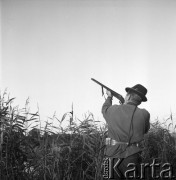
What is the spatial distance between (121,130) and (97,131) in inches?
57.6

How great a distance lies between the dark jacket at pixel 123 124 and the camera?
420cm

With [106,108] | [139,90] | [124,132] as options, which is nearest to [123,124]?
[124,132]

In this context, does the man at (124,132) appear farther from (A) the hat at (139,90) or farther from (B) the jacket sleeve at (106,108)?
(A) the hat at (139,90)

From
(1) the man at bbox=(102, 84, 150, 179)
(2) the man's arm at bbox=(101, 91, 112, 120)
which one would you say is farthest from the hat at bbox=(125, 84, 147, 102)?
(2) the man's arm at bbox=(101, 91, 112, 120)

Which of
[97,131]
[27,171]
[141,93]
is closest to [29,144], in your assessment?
[27,171]

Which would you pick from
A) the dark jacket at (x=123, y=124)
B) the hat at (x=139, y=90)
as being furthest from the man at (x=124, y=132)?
the hat at (x=139, y=90)

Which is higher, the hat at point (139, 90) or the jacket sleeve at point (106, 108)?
the hat at point (139, 90)

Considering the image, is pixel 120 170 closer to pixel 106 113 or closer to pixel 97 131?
pixel 106 113

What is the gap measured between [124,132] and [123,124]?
0.32 feet

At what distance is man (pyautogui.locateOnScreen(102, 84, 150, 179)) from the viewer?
13.8 feet

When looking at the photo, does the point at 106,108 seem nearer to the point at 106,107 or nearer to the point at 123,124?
the point at 106,107

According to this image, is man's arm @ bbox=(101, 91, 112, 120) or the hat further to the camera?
the hat

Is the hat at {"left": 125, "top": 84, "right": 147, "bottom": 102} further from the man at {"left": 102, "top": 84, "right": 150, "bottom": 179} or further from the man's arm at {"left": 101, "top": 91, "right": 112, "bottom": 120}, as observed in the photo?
the man's arm at {"left": 101, "top": 91, "right": 112, "bottom": 120}

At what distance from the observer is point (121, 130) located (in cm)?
420
